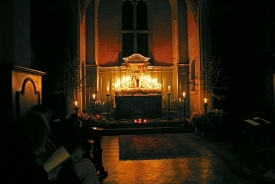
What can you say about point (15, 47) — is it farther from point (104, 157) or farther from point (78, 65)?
point (78, 65)

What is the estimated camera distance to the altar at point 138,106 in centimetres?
1146

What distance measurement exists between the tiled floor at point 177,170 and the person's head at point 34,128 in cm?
223

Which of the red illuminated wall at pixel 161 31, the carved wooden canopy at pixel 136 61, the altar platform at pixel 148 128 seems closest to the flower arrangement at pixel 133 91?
the carved wooden canopy at pixel 136 61

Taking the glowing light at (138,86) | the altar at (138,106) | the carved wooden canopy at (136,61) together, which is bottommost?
the altar at (138,106)

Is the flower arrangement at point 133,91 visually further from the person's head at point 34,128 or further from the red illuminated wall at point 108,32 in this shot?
the person's head at point 34,128

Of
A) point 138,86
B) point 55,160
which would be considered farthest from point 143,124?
point 55,160

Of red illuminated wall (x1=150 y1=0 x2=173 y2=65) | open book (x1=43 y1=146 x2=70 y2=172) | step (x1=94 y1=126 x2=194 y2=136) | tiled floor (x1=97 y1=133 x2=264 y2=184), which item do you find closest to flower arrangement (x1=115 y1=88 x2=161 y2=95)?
red illuminated wall (x1=150 y1=0 x2=173 y2=65)

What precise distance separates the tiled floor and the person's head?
223 centimetres

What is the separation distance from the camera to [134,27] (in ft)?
43.2

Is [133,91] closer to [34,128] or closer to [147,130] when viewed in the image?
[147,130]

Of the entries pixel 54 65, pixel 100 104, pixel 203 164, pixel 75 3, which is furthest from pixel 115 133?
pixel 75 3

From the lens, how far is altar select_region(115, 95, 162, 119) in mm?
11461

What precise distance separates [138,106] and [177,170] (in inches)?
263

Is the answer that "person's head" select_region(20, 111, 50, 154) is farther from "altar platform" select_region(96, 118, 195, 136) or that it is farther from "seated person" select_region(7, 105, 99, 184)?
"altar platform" select_region(96, 118, 195, 136)
